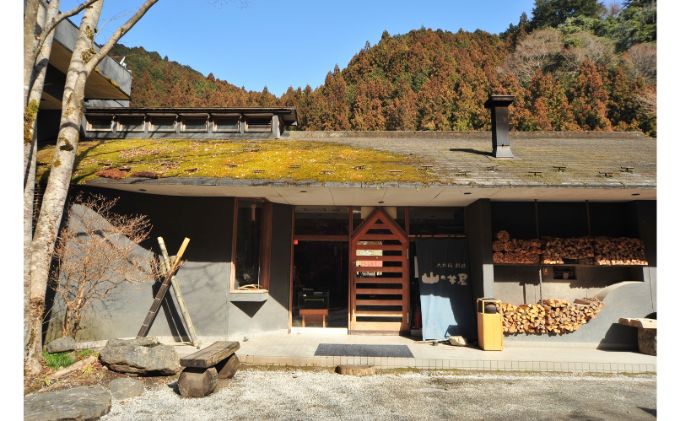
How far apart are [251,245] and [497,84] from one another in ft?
123

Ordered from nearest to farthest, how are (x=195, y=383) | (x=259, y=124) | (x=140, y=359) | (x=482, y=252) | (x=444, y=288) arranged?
1. (x=195, y=383)
2. (x=140, y=359)
3. (x=482, y=252)
4. (x=444, y=288)
5. (x=259, y=124)

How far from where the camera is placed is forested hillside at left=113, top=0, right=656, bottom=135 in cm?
3209

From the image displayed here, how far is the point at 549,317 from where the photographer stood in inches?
336

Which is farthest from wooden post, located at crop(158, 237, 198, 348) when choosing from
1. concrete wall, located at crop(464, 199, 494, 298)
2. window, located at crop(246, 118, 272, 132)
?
concrete wall, located at crop(464, 199, 494, 298)

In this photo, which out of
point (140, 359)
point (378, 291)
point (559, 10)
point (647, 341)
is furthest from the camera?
point (559, 10)

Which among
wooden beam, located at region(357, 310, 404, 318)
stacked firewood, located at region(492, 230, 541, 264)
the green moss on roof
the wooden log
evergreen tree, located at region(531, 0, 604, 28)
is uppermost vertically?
evergreen tree, located at region(531, 0, 604, 28)

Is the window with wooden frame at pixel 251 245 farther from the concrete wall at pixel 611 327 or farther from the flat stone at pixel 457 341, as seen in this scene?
the concrete wall at pixel 611 327

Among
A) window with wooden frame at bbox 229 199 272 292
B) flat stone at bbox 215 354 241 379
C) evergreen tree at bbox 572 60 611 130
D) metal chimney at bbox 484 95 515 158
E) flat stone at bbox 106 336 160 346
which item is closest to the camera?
flat stone at bbox 215 354 241 379

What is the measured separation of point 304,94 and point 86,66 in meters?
34.3

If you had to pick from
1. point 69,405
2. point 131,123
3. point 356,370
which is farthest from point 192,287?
point 131,123

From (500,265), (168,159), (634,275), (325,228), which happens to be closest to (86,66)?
(168,159)

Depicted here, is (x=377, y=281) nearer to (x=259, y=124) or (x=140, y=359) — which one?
(x=140, y=359)

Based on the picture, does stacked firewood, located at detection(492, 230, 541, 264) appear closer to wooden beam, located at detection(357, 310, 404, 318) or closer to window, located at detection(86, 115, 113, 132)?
wooden beam, located at detection(357, 310, 404, 318)

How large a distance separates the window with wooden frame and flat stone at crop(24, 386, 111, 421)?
3.87 metres
